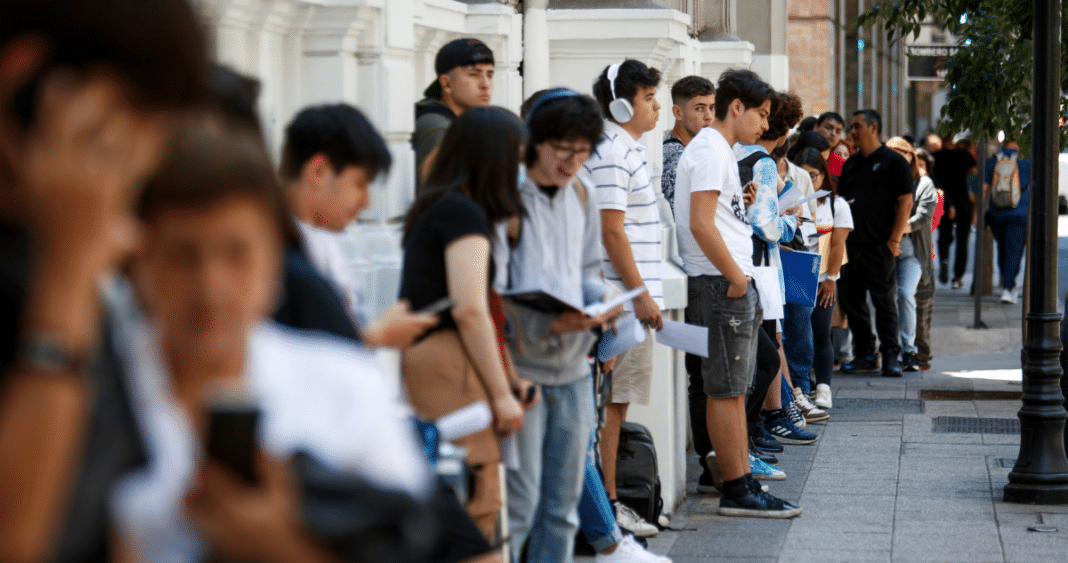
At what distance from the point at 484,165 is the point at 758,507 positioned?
3.24 metres

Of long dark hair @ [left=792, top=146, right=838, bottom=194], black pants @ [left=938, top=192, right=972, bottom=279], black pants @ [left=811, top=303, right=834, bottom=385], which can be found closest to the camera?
long dark hair @ [left=792, top=146, right=838, bottom=194]

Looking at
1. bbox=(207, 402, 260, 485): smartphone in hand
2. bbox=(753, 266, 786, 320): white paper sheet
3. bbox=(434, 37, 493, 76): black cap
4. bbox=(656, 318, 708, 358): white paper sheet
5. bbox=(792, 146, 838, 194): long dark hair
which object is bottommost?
bbox=(656, 318, 708, 358): white paper sheet

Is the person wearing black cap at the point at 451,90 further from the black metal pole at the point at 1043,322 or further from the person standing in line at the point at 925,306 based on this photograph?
the person standing in line at the point at 925,306

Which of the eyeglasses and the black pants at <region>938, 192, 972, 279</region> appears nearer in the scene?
the eyeglasses

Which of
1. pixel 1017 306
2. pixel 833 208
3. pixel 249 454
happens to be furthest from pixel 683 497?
pixel 1017 306

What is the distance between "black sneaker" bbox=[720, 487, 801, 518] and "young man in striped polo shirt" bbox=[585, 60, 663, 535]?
0.81 m

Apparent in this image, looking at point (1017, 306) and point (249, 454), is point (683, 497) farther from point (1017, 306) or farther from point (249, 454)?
point (1017, 306)

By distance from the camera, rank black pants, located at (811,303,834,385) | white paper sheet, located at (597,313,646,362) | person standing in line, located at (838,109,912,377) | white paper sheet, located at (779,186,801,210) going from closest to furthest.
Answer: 1. white paper sheet, located at (597,313,646,362)
2. white paper sheet, located at (779,186,801,210)
3. black pants, located at (811,303,834,385)
4. person standing in line, located at (838,109,912,377)

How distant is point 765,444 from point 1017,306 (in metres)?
8.57

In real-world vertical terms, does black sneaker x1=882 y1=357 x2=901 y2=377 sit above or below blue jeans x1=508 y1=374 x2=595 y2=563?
below

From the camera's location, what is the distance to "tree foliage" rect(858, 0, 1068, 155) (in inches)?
382

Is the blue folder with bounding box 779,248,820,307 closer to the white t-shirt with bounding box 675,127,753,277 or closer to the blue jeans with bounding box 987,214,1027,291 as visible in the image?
the white t-shirt with bounding box 675,127,753,277

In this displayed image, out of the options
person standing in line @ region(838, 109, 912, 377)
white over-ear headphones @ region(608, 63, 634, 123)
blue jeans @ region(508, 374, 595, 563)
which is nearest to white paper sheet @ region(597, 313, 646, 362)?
blue jeans @ region(508, 374, 595, 563)

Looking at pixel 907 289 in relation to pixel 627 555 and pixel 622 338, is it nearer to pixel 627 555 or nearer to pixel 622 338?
pixel 627 555
